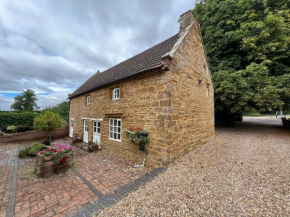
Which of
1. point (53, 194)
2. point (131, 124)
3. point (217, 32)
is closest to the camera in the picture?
point (53, 194)

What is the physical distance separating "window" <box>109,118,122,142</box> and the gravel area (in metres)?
3.39

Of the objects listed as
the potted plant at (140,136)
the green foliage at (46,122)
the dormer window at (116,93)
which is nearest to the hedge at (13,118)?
the green foliage at (46,122)

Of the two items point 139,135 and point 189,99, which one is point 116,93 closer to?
point 139,135

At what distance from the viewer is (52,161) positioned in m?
4.90

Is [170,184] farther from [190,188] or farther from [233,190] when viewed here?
[233,190]

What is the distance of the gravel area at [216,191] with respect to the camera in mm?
2648

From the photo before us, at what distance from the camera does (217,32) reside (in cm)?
1179

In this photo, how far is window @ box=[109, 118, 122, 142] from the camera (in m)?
7.05

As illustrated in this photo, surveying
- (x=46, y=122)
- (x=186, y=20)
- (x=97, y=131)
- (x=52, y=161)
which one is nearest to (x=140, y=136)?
(x=52, y=161)

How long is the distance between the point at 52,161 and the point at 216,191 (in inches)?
226

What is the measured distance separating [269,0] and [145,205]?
17.3 metres

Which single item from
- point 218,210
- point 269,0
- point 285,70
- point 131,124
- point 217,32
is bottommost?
point 218,210

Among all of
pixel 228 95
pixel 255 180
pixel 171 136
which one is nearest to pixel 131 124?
pixel 171 136

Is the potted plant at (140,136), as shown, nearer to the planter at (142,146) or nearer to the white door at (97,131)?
the planter at (142,146)
